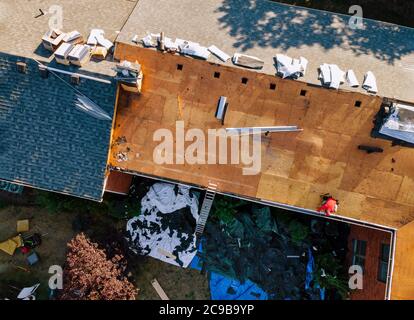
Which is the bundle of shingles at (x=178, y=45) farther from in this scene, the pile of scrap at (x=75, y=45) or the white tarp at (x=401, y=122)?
the white tarp at (x=401, y=122)

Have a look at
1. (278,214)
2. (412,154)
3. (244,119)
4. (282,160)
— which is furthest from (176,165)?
(412,154)

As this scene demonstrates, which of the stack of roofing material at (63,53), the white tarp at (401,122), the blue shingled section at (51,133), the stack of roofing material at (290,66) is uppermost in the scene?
the stack of roofing material at (290,66)

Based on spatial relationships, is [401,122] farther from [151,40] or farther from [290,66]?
[151,40]

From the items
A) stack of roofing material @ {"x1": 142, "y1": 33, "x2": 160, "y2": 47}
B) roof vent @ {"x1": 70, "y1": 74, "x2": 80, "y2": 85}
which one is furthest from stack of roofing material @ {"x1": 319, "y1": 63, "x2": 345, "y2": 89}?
roof vent @ {"x1": 70, "y1": 74, "x2": 80, "y2": 85}

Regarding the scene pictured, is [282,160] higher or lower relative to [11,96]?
lower

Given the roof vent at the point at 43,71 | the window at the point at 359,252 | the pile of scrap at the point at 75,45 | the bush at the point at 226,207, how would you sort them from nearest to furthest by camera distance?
the pile of scrap at the point at 75,45, the roof vent at the point at 43,71, the window at the point at 359,252, the bush at the point at 226,207

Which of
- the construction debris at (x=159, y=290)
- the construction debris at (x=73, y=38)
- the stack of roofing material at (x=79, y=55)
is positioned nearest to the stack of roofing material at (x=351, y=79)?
the stack of roofing material at (x=79, y=55)

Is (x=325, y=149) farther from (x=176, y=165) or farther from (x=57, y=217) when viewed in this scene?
(x=57, y=217)
